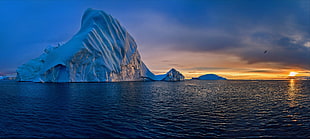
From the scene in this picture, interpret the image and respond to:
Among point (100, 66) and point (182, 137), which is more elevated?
point (100, 66)

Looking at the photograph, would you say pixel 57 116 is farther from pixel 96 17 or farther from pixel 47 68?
pixel 96 17

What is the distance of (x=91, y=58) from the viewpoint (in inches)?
1909

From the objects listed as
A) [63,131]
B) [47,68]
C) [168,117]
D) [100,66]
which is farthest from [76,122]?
[47,68]

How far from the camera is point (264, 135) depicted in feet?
21.1

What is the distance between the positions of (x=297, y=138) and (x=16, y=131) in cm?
1040

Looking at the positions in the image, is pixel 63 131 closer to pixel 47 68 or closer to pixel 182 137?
pixel 182 137

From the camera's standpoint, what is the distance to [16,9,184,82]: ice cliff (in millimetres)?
46719

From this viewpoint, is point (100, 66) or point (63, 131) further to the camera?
point (100, 66)

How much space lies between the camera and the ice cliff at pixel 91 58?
46.7 metres

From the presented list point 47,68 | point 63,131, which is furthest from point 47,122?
point 47,68

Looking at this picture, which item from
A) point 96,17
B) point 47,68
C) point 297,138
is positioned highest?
point 96,17

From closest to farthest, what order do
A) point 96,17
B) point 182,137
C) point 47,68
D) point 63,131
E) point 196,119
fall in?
point 182,137 → point 63,131 → point 196,119 → point 47,68 → point 96,17

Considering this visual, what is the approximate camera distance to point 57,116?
30.5 feet

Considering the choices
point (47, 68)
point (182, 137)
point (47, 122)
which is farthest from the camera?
point (47, 68)
